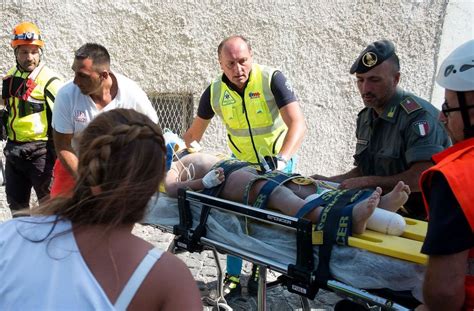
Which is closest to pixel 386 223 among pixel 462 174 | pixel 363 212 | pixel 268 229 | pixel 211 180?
pixel 363 212

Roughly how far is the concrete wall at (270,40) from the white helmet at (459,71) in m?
4.18

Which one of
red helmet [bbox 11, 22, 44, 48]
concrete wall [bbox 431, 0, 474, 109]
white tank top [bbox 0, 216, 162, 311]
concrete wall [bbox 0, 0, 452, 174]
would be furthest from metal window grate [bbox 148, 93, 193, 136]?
white tank top [bbox 0, 216, 162, 311]

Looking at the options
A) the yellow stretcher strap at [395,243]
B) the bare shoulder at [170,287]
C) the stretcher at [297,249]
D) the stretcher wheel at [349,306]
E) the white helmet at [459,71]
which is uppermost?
the white helmet at [459,71]

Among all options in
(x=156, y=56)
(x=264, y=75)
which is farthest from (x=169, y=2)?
(x=264, y=75)

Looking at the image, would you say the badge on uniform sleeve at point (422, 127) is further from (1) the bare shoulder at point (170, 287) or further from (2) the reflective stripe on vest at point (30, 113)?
(2) the reflective stripe on vest at point (30, 113)

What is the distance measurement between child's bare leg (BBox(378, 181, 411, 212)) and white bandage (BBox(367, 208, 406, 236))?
108mm

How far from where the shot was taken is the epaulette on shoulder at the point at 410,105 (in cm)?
299

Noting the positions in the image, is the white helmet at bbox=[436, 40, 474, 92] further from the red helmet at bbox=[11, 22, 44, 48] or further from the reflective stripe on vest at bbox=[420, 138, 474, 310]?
the red helmet at bbox=[11, 22, 44, 48]

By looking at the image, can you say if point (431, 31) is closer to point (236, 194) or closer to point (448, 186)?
point (236, 194)

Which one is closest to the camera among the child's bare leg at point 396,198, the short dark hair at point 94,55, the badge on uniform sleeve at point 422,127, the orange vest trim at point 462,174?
the orange vest trim at point 462,174

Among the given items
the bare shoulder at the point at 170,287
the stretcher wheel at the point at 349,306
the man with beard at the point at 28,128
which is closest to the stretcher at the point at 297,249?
the stretcher wheel at the point at 349,306

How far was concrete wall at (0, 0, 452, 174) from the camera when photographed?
5.53 metres

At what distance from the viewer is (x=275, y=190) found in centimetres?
281

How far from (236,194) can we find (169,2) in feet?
11.0
